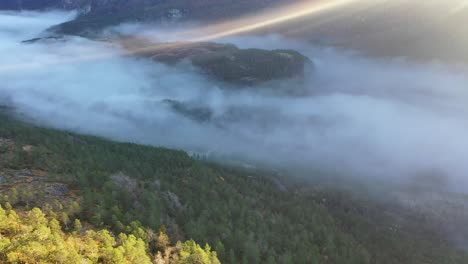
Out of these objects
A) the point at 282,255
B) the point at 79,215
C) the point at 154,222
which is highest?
the point at 79,215

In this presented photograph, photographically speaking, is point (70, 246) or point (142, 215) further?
point (142, 215)

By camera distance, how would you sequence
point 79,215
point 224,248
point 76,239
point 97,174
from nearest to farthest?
point 76,239, point 79,215, point 224,248, point 97,174

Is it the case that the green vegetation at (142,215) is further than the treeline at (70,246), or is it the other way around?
the green vegetation at (142,215)

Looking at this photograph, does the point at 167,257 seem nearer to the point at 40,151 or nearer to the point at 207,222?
the point at 207,222

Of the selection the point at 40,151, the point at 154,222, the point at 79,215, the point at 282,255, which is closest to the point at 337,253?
the point at 282,255

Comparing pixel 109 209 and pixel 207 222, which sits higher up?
pixel 109 209

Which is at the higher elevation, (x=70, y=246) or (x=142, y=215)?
(x=70, y=246)

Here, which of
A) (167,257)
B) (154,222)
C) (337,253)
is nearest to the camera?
(167,257)

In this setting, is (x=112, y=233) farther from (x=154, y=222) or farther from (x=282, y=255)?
(x=282, y=255)

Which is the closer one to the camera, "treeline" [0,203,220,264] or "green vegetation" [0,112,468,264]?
"treeline" [0,203,220,264]

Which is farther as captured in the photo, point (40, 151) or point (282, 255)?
point (40, 151)
